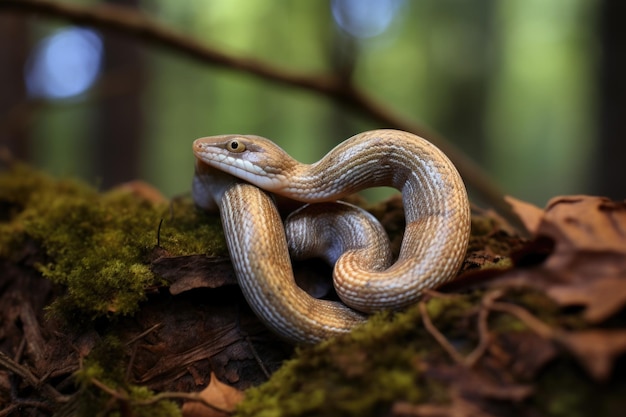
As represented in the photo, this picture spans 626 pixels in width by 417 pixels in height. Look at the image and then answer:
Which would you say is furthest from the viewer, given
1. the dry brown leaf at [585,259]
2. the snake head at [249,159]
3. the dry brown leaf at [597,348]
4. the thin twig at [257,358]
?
the snake head at [249,159]

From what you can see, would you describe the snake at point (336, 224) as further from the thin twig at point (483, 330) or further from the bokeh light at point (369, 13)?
the bokeh light at point (369, 13)

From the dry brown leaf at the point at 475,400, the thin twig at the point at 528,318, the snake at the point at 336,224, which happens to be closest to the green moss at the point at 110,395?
the snake at the point at 336,224

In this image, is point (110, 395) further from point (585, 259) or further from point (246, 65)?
point (246, 65)

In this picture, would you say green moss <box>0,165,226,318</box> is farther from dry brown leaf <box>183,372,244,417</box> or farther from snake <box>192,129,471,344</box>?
dry brown leaf <box>183,372,244,417</box>

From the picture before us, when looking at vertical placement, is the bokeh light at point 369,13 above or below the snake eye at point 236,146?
above

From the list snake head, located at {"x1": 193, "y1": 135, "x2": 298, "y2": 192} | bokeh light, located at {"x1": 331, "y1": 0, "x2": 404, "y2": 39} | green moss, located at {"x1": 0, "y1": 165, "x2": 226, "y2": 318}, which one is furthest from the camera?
bokeh light, located at {"x1": 331, "y1": 0, "x2": 404, "y2": 39}

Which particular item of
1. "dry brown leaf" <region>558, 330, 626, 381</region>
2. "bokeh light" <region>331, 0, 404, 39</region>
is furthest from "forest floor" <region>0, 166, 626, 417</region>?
"bokeh light" <region>331, 0, 404, 39</region>
